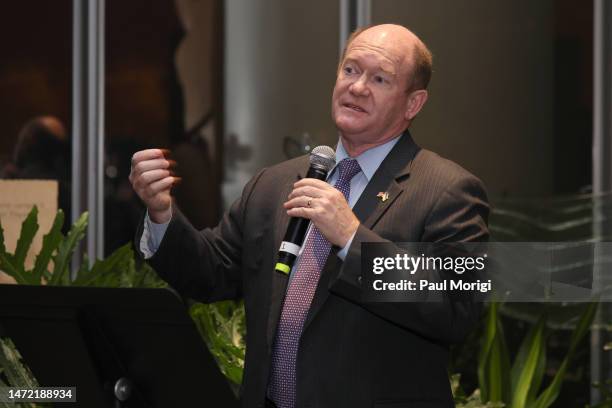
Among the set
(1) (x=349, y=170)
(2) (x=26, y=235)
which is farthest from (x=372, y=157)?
(2) (x=26, y=235)

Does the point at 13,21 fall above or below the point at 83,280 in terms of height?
above

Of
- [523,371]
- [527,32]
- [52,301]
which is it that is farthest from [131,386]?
[527,32]

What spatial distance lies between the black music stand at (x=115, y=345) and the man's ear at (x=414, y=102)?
33.6 inches

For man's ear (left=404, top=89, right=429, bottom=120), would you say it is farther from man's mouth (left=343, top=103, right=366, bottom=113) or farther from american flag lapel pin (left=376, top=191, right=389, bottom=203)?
american flag lapel pin (left=376, top=191, right=389, bottom=203)

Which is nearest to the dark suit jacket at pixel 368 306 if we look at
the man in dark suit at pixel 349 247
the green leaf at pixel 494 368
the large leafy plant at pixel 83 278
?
the man in dark suit at pixel 349 247

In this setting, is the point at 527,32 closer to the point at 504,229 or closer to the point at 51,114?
the point at 504,229

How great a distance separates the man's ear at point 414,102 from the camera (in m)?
2.38

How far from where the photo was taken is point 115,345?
1.88 metres

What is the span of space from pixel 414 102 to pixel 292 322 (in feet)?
1.99

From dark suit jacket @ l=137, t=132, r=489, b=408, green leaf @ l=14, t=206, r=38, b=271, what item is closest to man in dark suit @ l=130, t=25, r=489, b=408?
dark suit jacket @ l=137, t=132, r=489, b=408

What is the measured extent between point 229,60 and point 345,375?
287cm

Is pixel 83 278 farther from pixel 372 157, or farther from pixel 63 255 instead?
pixel 372 157

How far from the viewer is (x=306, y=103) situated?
4824 mm

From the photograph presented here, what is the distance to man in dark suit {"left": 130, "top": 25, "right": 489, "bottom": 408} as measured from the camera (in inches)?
81.3
